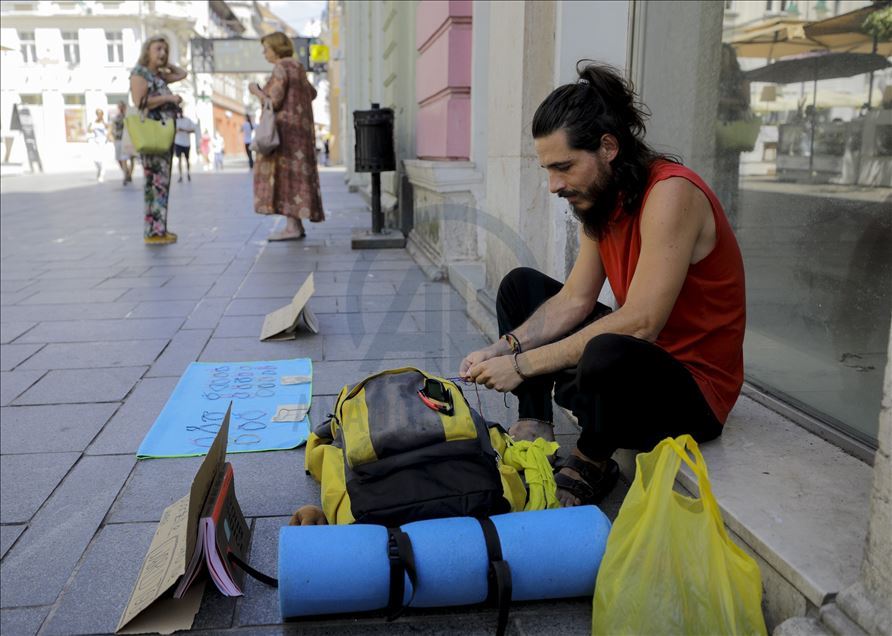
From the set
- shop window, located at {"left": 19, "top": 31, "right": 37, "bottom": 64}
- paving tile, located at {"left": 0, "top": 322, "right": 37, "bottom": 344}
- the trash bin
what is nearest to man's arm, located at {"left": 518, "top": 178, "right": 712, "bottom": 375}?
paving tile, located at {"left": 0, "top": 322, "right": 37, "bottom": 344}

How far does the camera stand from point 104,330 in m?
4.71

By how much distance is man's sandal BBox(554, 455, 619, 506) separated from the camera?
2.37 metres

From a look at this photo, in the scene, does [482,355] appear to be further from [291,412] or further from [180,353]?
[180,353]

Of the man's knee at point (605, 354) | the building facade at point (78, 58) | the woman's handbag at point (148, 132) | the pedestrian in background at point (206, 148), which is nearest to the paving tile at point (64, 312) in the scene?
the woman's handbag at point (148, 132)

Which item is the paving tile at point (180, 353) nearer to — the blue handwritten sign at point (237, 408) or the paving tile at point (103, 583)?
the blue handwritten sign at point (237, 408)

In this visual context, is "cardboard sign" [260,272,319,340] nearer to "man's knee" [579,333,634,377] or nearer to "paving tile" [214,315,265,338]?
"paving tile" [214,315,265,338]

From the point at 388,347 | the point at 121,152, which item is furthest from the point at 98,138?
the point at 388,347

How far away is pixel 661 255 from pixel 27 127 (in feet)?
97.0

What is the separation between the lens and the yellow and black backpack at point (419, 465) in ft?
6.63

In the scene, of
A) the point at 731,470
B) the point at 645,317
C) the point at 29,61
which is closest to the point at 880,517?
the point at 731,470

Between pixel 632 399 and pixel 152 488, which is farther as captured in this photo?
pixel 152 488

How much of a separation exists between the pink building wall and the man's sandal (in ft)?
13.9

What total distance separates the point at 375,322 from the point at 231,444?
6.44 ft

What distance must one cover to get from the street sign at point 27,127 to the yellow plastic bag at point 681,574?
29.1 metres
